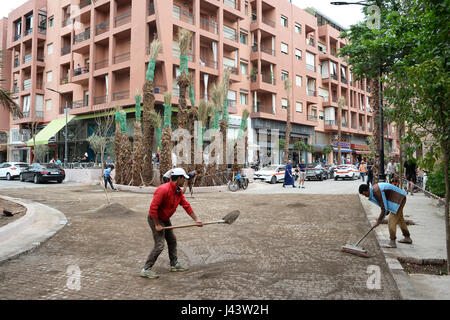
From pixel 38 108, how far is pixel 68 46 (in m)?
7.63

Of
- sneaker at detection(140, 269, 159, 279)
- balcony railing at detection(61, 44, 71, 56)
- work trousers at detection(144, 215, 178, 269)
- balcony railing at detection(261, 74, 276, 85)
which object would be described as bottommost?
sneaker at detection(140, 269, 159, 279)

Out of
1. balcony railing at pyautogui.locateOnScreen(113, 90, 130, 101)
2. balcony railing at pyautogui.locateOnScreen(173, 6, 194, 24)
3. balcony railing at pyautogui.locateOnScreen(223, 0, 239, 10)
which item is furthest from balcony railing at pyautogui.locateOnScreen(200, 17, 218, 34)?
balcony railing at pyautogui.locateOnScreen(113, 90, 130, 101)

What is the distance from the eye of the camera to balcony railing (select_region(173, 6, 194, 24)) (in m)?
26.3

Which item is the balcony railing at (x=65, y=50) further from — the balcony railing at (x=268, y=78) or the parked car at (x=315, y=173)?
the parked car at (x=315, y=173)

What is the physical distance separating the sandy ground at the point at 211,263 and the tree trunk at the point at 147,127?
28.9 ft

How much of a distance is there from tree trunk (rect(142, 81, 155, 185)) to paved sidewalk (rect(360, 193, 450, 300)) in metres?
11.2

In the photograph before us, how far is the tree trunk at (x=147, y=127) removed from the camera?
57.0 ft

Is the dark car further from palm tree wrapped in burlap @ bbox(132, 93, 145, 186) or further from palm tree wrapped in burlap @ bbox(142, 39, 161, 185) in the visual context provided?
palm tree wrapped in burlap @ bbox(142, 39, 161, 185)

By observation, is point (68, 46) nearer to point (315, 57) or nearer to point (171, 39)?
point (171, 39)

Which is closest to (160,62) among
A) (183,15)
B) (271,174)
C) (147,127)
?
(183,15)

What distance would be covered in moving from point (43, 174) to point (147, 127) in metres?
9.18

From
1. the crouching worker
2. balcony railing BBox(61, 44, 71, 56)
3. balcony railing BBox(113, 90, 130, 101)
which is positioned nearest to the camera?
the crouching worker

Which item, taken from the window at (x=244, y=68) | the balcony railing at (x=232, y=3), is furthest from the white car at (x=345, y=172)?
the balcony railing at (x=232, y=3)

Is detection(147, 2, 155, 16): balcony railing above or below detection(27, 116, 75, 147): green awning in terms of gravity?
above
